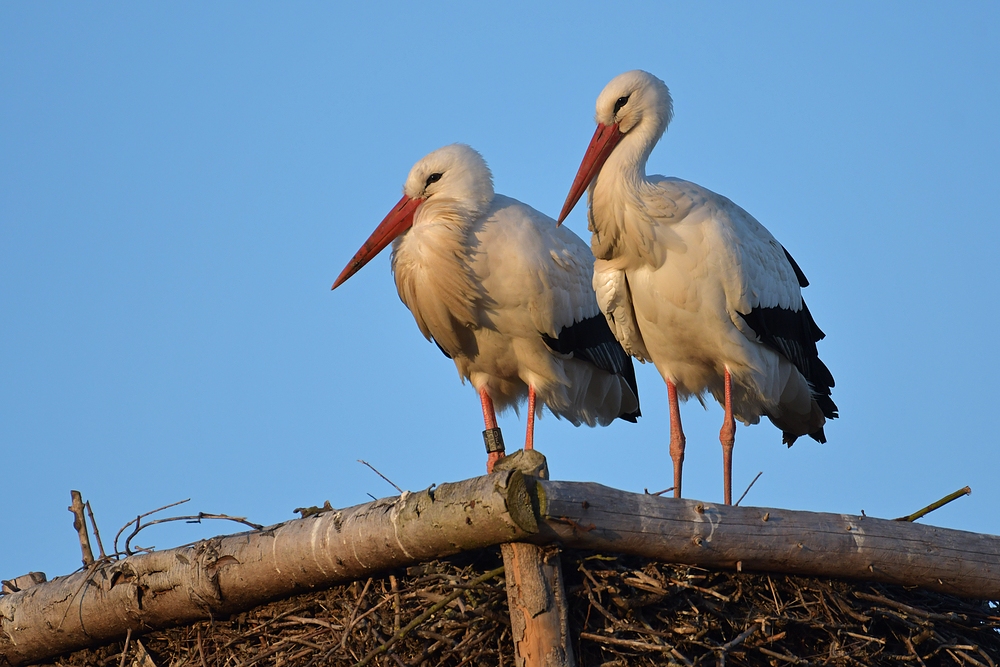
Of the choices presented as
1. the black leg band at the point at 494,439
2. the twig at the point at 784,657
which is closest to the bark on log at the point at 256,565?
the black leg band at the point at 494,439

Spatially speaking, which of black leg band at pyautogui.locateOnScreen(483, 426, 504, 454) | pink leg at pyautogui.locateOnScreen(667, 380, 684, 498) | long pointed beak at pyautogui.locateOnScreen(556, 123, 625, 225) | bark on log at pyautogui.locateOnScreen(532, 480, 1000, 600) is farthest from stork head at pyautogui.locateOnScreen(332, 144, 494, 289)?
bark on log at pyautogui.locateOnScreen(532, 480, 1000, 600)

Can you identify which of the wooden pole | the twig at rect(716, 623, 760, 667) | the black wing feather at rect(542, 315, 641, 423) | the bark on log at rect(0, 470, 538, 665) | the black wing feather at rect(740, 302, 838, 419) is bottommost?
the twig at rect(716, 623, 760, 667)

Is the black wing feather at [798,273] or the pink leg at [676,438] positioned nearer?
the pink leg at [676,438]

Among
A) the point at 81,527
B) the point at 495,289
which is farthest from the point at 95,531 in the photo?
the point at 495,289

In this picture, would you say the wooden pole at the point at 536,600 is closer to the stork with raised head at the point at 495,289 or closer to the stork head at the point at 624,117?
the stork with raised head at the point at 495,289

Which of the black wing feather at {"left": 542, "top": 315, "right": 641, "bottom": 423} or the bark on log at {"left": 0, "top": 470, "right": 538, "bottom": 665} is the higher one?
the black wing feather at {"left": 542, "top": 315, "right": 641, "bottom": 423}

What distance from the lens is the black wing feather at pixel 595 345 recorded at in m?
7.29

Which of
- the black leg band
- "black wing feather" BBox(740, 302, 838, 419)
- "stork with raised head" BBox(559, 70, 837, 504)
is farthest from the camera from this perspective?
"black wing feather" BBox(740, 302, 838, 419)

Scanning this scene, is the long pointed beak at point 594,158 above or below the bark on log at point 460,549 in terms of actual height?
above

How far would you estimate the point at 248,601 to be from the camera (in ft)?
15.8

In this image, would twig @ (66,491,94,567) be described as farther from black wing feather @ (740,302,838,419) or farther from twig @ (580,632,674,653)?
black wing feather @ (740,302,838,419)

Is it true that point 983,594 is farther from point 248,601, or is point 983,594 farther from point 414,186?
point 414,186

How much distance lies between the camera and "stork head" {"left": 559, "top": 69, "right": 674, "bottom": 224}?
22.5ft

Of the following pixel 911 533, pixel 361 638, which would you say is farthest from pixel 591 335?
pixel 361 638
